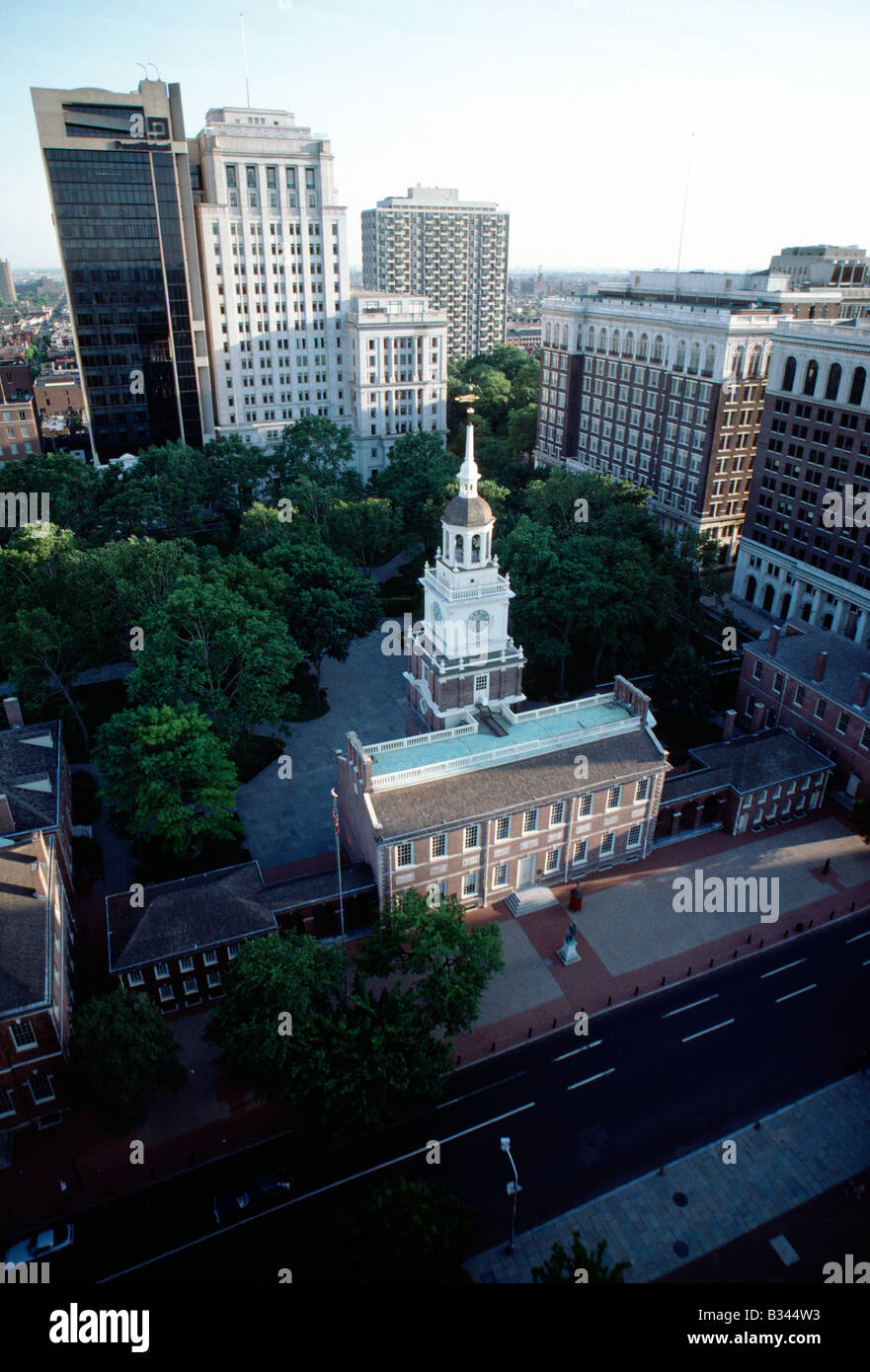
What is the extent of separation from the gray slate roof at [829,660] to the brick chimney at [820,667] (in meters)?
0.37

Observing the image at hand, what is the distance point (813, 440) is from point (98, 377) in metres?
101

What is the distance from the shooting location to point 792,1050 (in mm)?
45188

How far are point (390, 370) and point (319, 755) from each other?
83968mm

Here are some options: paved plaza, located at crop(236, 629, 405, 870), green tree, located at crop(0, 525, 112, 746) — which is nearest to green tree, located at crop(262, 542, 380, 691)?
paved plaza, located at crop(236, 629, 405, 870)

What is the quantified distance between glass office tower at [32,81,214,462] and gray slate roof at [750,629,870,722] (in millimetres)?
98876

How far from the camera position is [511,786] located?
5188cm

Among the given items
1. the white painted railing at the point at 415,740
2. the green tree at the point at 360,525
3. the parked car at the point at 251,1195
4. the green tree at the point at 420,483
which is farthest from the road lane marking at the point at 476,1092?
the green tree at the point at 420,483

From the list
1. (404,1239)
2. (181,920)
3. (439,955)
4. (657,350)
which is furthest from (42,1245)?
(657,350)

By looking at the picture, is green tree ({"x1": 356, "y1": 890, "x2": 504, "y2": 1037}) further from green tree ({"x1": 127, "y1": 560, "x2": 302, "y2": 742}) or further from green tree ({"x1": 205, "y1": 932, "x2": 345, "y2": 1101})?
green tree ({"x1": 127, "y1": 560, "x2": 302, "y2": 742})

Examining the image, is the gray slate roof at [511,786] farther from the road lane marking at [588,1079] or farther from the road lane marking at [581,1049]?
the road lane marking at [588,1079]

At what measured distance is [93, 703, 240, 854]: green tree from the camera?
164ft

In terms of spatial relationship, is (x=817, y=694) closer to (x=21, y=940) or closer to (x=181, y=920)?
(x=181, y=920)

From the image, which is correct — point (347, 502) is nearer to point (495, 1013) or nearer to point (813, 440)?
point (813, 440)

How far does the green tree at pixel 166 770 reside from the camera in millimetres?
50025
